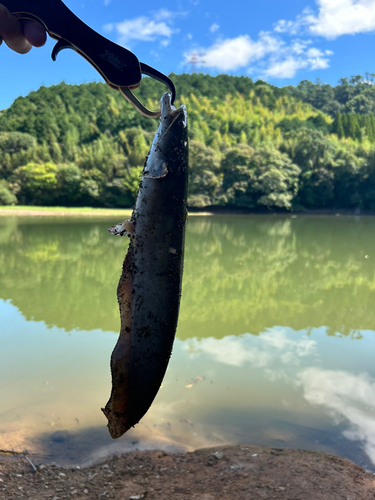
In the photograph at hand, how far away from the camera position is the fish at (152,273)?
51.6 inches

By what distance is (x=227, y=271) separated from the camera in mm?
12477

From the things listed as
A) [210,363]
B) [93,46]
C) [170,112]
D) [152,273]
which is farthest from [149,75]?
[210,363]

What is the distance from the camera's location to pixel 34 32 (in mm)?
1837

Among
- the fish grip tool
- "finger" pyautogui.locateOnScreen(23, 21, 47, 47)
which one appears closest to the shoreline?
"finger" pyautogui.locateOnScreen(23, 21, 47, 47)

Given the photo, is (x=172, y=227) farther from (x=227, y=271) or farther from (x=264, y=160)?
(x=264, y=160)

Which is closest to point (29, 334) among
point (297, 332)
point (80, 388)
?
point (80, 388)

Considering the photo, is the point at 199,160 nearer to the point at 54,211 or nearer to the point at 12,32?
the point at 54,211

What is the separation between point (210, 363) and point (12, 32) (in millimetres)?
4627

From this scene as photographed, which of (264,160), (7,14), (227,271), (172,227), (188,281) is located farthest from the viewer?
(264,160)

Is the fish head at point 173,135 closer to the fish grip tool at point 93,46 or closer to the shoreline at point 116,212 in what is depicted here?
the fish grip tool at point 93,46

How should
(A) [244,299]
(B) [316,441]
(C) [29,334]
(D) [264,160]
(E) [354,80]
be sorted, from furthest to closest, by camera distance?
(E) [354,80]
(D) [264,160]
(A) [244,299]
(C) [29,334]
(B) [316,441]

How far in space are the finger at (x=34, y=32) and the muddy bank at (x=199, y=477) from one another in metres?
2.55

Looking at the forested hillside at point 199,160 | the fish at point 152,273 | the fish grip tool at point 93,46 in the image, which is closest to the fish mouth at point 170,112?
the fish at point 152,273

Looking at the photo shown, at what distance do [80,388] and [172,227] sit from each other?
13.3 ft
